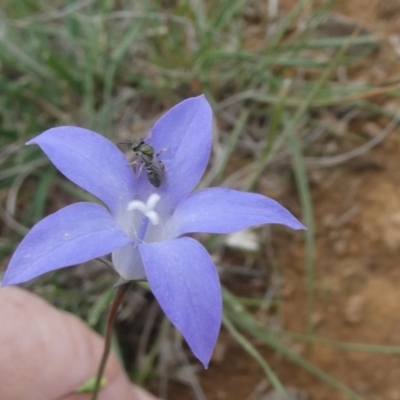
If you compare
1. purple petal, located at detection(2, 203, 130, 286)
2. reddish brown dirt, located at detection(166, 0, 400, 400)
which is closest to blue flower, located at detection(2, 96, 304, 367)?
purple petal, located at detection(2, 203, 130, 286)

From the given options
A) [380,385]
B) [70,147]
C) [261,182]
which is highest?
[70,147]

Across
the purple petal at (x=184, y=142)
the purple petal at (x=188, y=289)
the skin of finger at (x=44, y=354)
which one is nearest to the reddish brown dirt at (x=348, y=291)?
the skin of finger at (x=44, y=354)

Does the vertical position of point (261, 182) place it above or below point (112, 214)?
below

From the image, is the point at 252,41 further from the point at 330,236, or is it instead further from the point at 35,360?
the point at 35,360

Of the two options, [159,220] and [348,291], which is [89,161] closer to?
[159,220]

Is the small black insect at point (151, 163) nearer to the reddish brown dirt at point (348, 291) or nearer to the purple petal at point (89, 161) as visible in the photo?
the purple petal at point (89, 161)

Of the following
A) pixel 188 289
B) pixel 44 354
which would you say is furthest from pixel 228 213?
pixel 44 354

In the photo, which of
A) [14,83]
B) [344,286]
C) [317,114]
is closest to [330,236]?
[344,286]
